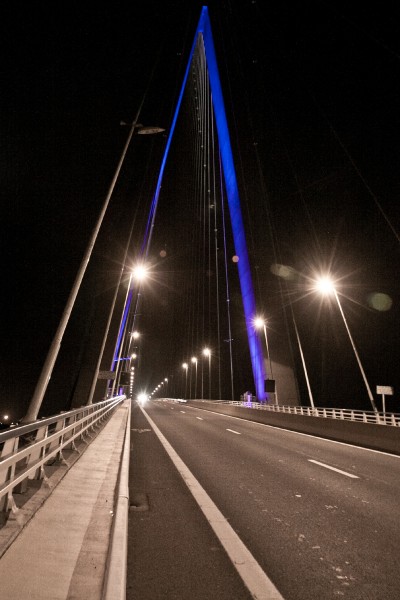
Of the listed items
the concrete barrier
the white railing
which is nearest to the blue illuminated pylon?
the white railing

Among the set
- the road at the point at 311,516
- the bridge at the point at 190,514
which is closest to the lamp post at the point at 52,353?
the bridge at the point at 190,514

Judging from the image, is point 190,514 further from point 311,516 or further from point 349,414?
point 349,414

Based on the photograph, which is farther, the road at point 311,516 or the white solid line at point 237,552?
the road at point 311,516

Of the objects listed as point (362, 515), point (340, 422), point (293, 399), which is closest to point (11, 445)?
point (362, 515)

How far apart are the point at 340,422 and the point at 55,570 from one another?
16.0 meters

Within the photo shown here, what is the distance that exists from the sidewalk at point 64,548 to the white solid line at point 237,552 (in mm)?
1285

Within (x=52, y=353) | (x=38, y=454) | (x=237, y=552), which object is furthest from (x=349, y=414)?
(x=237, y=552)

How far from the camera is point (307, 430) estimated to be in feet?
66.5

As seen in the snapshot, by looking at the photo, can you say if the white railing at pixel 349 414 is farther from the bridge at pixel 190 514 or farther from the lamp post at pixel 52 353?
the lamp post at pixel 52 353

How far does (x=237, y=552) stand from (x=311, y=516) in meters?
1.91

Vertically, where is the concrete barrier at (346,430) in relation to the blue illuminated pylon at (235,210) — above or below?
below

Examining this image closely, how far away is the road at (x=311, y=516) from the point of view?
148 inches

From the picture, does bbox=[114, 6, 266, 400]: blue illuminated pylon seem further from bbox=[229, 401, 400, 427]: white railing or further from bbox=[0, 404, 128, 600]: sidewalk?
bbox=[0, 404, 128, 600]: sidewalk

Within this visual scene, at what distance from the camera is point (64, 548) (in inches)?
153
